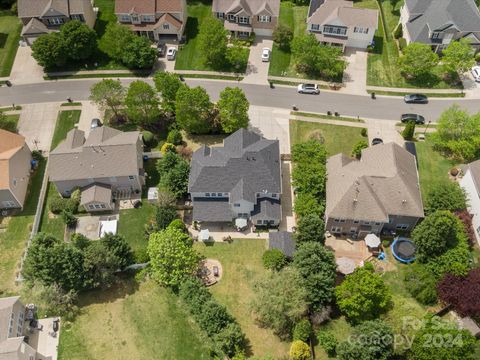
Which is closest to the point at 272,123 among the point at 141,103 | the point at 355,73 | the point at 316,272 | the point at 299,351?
Result: the point at 355,73

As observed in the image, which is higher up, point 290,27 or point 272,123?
point 290,27

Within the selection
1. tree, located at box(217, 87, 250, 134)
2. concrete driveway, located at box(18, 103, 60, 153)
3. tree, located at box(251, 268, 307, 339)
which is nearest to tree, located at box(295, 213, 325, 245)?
tree, located at box(251, 268, 307, 339)

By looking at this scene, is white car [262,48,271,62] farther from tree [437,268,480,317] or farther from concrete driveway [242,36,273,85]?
tree [437,268,480,317]

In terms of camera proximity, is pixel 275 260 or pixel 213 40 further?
pixel 213 40

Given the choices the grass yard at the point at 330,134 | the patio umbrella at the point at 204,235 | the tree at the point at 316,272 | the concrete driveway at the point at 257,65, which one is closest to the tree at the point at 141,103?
the concrete driveway at the point at 257,65

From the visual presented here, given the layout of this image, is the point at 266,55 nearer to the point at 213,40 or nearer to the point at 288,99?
the point at 213,40

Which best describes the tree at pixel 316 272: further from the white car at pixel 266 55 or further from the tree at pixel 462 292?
the white car at pixel 266 55
